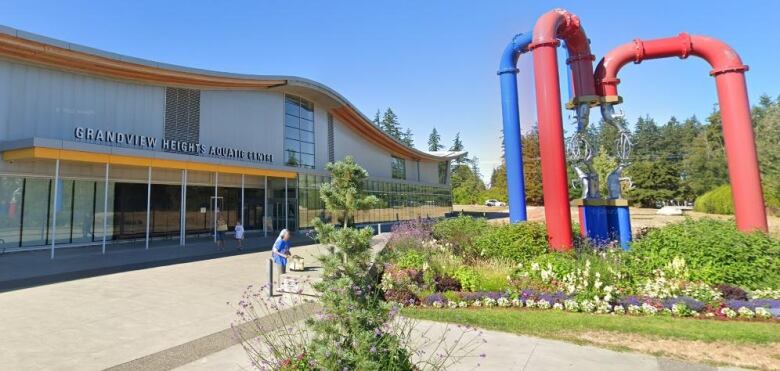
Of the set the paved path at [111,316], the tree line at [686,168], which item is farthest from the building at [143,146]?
the tree line at [686,168]

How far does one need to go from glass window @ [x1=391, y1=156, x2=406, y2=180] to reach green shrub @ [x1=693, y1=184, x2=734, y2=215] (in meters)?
33.6

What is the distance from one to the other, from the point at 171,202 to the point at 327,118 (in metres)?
14.6

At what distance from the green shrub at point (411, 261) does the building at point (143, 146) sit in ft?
43.5

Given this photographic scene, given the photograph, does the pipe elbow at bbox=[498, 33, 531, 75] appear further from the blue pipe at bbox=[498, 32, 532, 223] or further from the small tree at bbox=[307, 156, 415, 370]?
the small tree at bbox=[307, 156, 415, 370]

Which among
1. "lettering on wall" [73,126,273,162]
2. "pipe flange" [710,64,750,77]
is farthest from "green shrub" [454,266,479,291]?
"lettering on wall" [73,126,273,162]

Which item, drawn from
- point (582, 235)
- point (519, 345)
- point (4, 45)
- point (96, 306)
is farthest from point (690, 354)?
point (4, 45)

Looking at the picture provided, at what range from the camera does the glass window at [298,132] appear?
93.4 feet

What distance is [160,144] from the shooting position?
2056 cm

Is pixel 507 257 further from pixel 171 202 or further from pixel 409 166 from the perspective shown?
pixel 409 166

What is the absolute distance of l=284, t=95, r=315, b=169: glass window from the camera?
28.5 meters

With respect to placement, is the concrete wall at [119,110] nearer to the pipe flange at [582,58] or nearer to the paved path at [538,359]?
the paved path at [538,359]

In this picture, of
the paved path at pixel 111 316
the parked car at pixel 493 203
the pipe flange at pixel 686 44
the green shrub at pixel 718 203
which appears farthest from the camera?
the parked car at pixel 493 203

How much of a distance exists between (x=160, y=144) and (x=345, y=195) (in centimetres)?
1801

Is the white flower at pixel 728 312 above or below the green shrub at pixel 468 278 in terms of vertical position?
below
